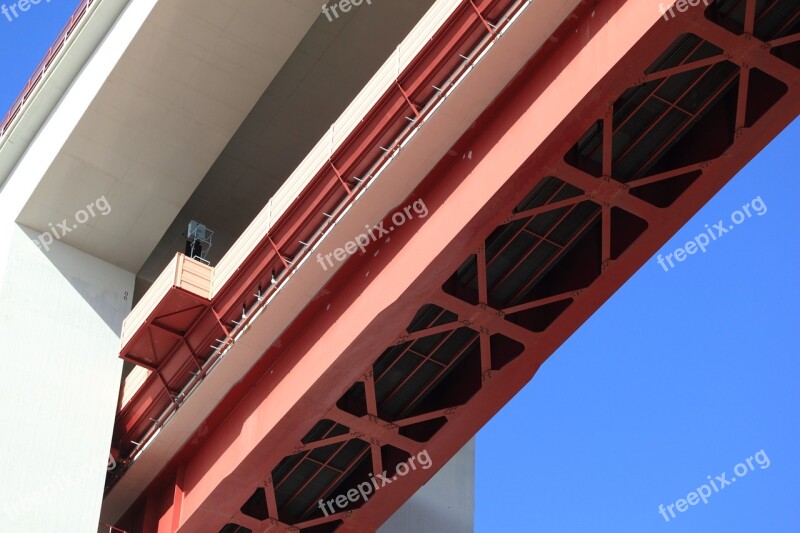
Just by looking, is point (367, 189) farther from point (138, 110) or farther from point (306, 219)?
point (138, 110)

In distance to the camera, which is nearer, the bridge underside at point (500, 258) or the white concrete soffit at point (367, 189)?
the bridge underside at point (500, 258)

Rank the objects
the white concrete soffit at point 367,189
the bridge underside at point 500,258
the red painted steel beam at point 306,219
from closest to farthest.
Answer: the bridge underside at point 500,258 < the white concrete soffit at point 367,189 < the red painted steel beam at point 306,219

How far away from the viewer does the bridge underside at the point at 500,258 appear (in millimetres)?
33625

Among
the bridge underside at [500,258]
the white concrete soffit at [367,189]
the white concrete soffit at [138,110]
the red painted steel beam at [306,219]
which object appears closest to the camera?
the bridge underside at [500,258]

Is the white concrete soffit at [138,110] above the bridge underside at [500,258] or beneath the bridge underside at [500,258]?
above

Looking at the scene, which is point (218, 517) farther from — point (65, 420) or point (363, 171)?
point (363, 171)

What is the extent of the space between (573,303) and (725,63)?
7.17 metres

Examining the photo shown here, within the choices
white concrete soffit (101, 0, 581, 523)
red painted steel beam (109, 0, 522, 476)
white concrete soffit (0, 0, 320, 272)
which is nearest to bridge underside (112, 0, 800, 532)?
white concrete soffit (101, 0, 581, 523)

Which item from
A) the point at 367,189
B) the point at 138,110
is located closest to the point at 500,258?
the point at 367,189

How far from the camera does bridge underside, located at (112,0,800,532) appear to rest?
33.6 metres

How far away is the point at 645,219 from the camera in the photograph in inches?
1431

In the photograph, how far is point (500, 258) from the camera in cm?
3806

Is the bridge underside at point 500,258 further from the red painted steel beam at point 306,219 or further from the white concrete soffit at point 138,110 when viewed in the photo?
the white concrete soffit at point 138,110

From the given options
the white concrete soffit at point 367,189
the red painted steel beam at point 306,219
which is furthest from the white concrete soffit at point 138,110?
the red painted steel beam at point 306,219
